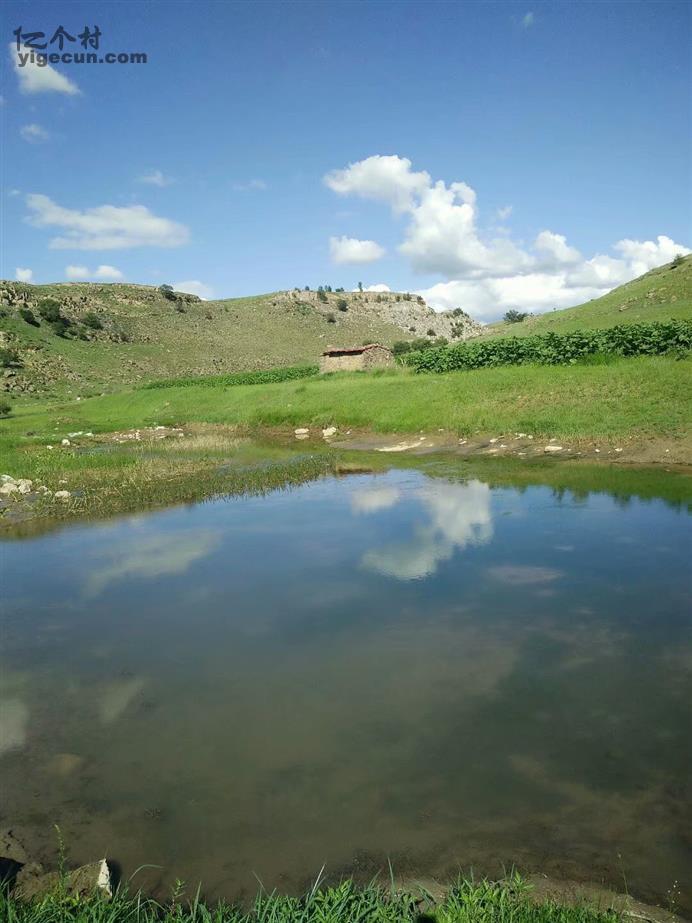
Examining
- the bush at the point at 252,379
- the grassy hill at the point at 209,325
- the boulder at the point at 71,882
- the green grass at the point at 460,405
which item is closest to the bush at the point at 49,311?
the grassy hill at the point at 209,325

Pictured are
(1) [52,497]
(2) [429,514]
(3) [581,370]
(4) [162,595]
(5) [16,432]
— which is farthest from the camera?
(5) [16,432]

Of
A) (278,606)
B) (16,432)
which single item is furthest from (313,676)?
(16,432)

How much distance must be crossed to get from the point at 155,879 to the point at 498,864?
9.54 ft

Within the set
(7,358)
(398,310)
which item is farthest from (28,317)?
(398,310)

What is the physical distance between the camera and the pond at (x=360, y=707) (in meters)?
5.66

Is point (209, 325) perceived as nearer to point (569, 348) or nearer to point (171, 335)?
point (171, 335)

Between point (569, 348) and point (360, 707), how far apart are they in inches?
1374

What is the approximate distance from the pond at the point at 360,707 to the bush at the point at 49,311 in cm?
8428

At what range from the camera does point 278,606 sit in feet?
37.4

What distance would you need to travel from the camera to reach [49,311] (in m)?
A: 89.3

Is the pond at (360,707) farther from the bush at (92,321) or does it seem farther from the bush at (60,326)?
the bush at (92,321)

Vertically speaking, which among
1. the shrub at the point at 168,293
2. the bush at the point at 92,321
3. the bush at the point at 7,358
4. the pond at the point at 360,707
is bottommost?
the pond at the point at 360,707

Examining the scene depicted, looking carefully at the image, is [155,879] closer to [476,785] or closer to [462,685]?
[476,785]

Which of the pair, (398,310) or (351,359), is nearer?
(351,359)
